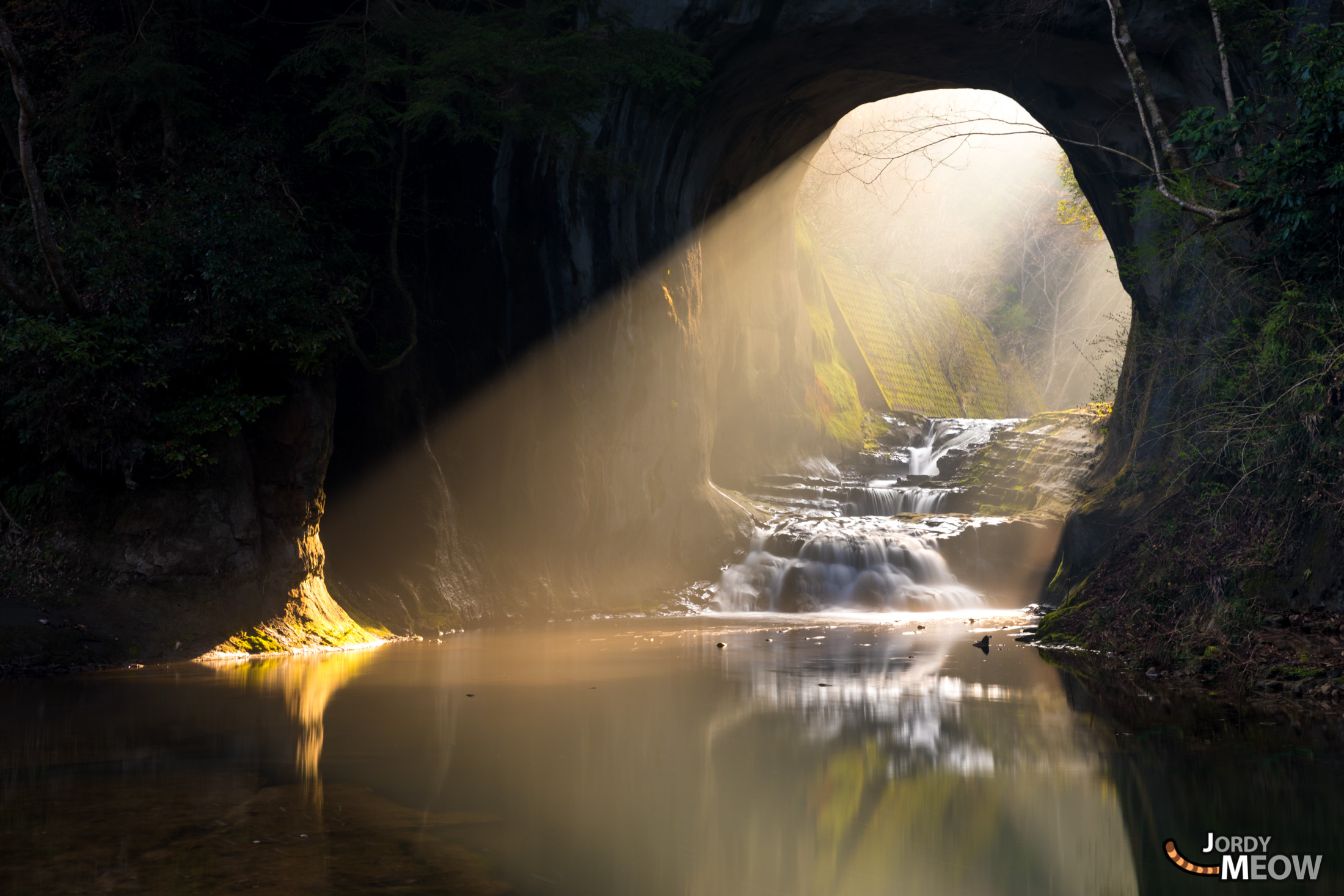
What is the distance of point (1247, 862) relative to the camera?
391 cm

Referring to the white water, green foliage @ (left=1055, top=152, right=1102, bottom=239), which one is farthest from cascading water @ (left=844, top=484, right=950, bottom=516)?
green foliage @ (left=1055, top=152, right=1102, bottom=239)

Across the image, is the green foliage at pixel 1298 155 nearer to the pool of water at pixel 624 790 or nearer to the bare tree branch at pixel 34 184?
the pool of water at pixel 624 790

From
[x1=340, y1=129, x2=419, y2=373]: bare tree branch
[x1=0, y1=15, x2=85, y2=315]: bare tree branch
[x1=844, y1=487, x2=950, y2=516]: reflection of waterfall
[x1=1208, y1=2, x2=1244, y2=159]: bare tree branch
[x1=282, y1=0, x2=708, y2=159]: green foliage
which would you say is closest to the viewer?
[x1=1208, y1=2, x2=1244, y2=159]: bare tree branch

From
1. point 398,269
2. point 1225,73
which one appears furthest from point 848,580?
point 1225,73

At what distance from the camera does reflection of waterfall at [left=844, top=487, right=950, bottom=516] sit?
25.6 metres

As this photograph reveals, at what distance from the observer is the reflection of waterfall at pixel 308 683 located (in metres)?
5.67

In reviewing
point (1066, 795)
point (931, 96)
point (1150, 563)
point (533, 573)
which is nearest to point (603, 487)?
point (533, 573)

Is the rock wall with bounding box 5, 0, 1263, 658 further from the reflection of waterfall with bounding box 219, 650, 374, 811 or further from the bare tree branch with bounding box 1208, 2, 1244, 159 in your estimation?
the bare tree branch with bounding box 1208, 2, 1244, 159

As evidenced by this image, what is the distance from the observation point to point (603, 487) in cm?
1961

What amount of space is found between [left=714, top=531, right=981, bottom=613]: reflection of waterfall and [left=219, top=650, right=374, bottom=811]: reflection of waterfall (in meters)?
10.5

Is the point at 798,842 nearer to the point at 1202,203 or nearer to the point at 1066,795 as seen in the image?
the point at 1066,795

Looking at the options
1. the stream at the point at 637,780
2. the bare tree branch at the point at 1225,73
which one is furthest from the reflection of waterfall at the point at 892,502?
the bare tree branch at the point at 1225,73

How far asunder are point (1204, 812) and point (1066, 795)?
2.12 ft

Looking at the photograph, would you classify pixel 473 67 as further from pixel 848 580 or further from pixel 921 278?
pixel 921 278
